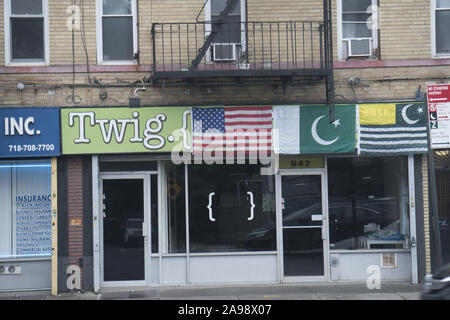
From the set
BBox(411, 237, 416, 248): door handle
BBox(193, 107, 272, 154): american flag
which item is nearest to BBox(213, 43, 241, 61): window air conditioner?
BBox(193, 107, 272, 154): american flag

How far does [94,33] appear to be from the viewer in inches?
476

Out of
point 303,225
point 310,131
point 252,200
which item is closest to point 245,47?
point 310,131

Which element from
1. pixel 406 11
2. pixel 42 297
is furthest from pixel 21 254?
pixel 406 11

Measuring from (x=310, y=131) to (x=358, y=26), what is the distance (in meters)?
2.40

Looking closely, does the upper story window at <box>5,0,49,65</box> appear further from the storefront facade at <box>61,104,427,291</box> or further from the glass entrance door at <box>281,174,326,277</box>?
the glass entrance door at <box>281,174,326,277</box>

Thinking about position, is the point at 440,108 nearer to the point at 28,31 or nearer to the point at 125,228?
the point at 125,228

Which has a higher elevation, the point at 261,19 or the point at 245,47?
the point at 261,19

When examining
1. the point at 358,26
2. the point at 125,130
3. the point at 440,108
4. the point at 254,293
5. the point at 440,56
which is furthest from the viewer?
the point at 358,26

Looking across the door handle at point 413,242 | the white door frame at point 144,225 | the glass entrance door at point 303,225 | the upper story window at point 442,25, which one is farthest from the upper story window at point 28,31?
the door handle at point 413,242

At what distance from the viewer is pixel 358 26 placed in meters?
12.5

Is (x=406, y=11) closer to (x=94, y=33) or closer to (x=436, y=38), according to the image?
(x=436, y=38)

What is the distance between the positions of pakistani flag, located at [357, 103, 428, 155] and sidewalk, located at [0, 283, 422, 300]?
8.77 ft

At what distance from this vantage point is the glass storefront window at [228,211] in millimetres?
12383

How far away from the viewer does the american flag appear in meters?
12.1
